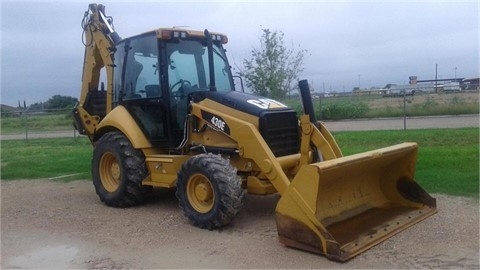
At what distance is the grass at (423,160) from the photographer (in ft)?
31.6

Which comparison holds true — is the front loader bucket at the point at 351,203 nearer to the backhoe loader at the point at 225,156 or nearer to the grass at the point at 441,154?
the backhoe loader at the point at 225,156

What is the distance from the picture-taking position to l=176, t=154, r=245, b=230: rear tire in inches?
263

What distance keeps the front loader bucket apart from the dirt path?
0.51ft

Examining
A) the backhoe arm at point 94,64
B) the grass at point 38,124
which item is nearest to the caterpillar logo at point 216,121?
the backhoe arm at point 94,64

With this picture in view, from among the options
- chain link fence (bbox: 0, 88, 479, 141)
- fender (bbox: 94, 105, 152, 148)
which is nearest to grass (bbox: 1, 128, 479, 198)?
fender (bbox: 94, 105, 152, 148)

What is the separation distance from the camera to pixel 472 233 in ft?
21.2

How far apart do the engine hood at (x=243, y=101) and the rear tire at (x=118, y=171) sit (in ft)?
4.71

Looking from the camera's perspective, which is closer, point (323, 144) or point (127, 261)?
point (127, 261)

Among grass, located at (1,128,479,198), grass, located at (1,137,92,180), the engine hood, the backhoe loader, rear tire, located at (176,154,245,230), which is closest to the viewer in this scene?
the backhoe loader

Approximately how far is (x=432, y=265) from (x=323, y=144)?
7.61 ft

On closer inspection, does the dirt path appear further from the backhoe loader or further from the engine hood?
the engine hood

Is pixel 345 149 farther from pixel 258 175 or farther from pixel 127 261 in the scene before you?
pixel 127 261

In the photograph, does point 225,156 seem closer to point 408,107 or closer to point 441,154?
point 441,154

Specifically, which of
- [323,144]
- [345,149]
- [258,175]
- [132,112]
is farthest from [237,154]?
[345,149]
